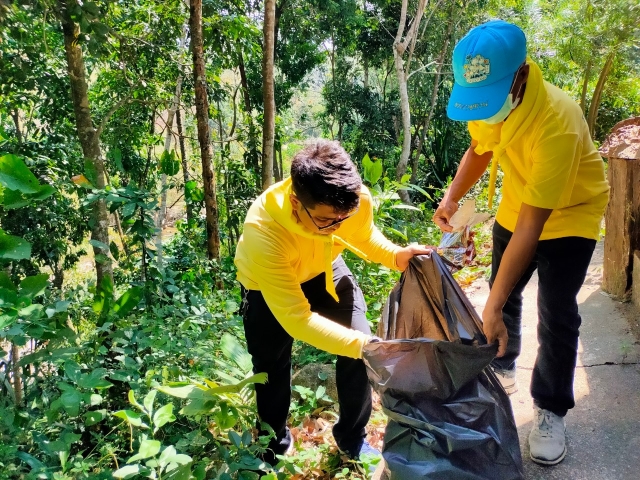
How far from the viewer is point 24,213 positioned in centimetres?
501

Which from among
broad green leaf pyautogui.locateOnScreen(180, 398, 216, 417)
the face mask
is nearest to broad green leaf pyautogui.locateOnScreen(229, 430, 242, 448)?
broad green leaf pyautogui.locateOnScreen(180, 398, 216, 417)

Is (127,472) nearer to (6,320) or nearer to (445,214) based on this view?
(6,320)

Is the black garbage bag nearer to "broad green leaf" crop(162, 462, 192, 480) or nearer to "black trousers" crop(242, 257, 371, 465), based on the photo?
"black trousers" crop(242, 257, 371, 465)

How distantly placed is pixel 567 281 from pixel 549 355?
28cm

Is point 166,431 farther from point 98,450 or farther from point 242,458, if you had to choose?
point 242,458

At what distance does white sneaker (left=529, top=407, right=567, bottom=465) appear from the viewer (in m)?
1.67

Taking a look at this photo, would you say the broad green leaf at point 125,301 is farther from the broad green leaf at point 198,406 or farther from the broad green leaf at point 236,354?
the broad green leaf at point 198,406

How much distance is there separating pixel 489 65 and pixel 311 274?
2.84 feet

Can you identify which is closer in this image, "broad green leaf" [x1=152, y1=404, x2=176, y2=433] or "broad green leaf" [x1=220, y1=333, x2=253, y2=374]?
"broad green leaf" [x1=152, y1=404, x2=176, y2=433]

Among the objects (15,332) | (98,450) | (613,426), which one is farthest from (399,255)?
(98,450)

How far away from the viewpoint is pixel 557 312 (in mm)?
1572

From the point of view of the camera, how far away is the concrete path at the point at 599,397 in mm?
1676

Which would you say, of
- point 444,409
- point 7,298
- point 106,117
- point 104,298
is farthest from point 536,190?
point 106,117

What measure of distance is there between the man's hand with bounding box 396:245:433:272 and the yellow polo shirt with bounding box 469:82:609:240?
345 mm
